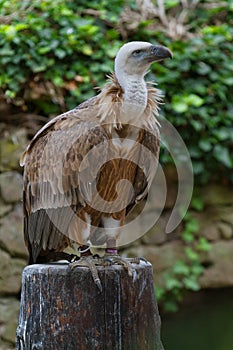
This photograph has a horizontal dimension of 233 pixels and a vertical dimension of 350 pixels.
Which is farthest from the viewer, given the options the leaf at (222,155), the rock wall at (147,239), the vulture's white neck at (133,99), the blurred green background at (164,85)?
the leaf at (222,155)

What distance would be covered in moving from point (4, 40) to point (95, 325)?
3.08 m

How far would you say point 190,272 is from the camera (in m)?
4.90

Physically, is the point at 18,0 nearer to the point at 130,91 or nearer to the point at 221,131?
the point at 221,131

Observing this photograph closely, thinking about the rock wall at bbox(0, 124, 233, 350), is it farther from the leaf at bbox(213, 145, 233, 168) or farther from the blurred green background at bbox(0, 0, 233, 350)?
the leaf at bbox(213, 145, 233, 168)

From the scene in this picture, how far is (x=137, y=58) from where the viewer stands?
271cm

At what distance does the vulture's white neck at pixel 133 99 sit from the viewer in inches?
106

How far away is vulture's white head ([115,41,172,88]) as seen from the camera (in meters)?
2.71

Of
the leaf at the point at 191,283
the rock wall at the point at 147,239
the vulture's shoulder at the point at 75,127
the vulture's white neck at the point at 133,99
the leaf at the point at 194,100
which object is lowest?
the leaf at the point at 191,283

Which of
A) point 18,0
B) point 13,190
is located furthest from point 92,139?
point 18,0

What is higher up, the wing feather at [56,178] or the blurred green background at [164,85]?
the wing feather at [56,178]

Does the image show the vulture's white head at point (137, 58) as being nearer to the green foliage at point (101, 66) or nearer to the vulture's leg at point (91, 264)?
the vulture's leg at point (91, 264)

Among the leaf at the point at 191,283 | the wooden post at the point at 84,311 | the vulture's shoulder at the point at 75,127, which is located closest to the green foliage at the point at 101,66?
the leaf at the point at 191,283

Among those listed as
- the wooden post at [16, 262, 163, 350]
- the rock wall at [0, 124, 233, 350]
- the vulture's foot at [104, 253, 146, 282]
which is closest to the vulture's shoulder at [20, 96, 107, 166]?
the vulture's foot at [104, 253, 146, 282]

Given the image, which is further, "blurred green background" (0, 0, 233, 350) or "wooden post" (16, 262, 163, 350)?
"blurred green background" (0, 0, 233, 350)
